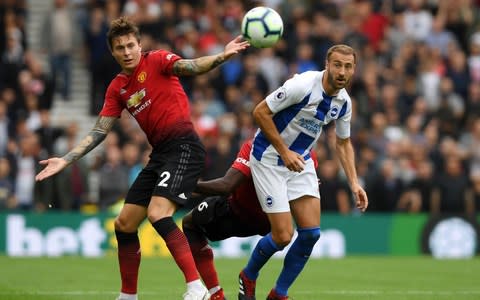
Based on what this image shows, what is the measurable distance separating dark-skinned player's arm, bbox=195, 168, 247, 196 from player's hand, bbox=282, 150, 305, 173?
83 cm

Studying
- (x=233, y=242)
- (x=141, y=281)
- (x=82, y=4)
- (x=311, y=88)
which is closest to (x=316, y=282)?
(x=141, y=281)

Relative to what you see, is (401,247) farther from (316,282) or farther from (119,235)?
(119,235)

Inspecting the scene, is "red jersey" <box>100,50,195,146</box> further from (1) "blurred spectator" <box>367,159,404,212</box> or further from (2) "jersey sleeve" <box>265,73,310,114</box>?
(1) "blurred spectator" <box>367,159,404,212</box>

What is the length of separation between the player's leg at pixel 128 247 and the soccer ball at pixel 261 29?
6.10ft

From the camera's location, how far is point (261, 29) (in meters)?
10.1

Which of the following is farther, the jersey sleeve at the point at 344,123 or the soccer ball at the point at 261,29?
the jersey sleeve at the point at 344,123

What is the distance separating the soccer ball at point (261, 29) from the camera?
33.1 ft

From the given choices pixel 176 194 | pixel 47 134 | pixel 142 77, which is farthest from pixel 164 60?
pixel 47 134

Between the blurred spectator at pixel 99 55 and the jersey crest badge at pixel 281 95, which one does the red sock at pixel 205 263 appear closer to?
the jersey crest badge at pixel 281 95

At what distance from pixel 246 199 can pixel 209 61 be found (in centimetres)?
180

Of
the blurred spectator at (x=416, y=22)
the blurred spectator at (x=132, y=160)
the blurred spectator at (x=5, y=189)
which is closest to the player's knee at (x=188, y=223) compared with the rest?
the blurred spectator at (x=132, y=160)

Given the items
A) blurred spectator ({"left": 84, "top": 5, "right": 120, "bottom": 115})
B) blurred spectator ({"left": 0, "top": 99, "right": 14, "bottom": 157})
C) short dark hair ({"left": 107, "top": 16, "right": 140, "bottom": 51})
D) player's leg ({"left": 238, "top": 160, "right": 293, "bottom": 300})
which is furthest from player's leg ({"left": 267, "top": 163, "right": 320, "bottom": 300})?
blurred spectator ({"left": 84, "top": 5, "right": 120, "bottom": 115})

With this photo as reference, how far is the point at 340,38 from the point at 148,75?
12.7m

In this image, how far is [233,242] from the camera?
1958cm
